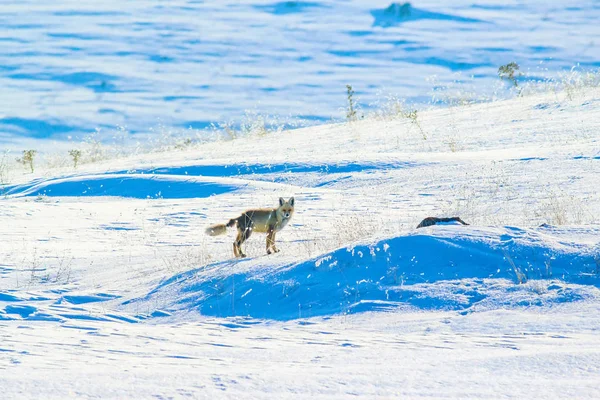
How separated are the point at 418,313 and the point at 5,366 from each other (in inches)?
110

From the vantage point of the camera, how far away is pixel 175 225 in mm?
10633

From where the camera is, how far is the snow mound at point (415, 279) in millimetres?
6254

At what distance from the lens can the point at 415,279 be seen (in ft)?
21.6

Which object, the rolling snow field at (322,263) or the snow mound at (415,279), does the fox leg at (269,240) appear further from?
the snow mound at (415,279)

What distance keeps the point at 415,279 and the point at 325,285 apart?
684mm

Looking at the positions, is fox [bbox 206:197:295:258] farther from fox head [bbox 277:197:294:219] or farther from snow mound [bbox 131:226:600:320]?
snow mound [bbox 131:226:600:320]

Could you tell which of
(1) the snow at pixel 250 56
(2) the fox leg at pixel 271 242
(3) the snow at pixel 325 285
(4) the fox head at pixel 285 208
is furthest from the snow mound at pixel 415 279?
(1) the snow at pixel 250 56

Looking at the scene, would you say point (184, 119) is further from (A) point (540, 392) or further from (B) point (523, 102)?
(A) point (540, 392)

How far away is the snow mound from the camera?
20.5 ft

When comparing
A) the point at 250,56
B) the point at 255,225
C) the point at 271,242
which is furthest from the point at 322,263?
the point at 250,56

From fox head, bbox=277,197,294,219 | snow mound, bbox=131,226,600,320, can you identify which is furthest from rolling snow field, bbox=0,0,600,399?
fox head, bbox=277,197,294,219

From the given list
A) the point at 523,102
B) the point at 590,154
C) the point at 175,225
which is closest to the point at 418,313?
the point at 175,225

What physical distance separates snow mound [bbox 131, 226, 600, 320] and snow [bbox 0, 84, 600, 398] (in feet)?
0.05

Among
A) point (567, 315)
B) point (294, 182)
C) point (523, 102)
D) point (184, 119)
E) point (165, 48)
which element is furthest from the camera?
point (165, 48)
